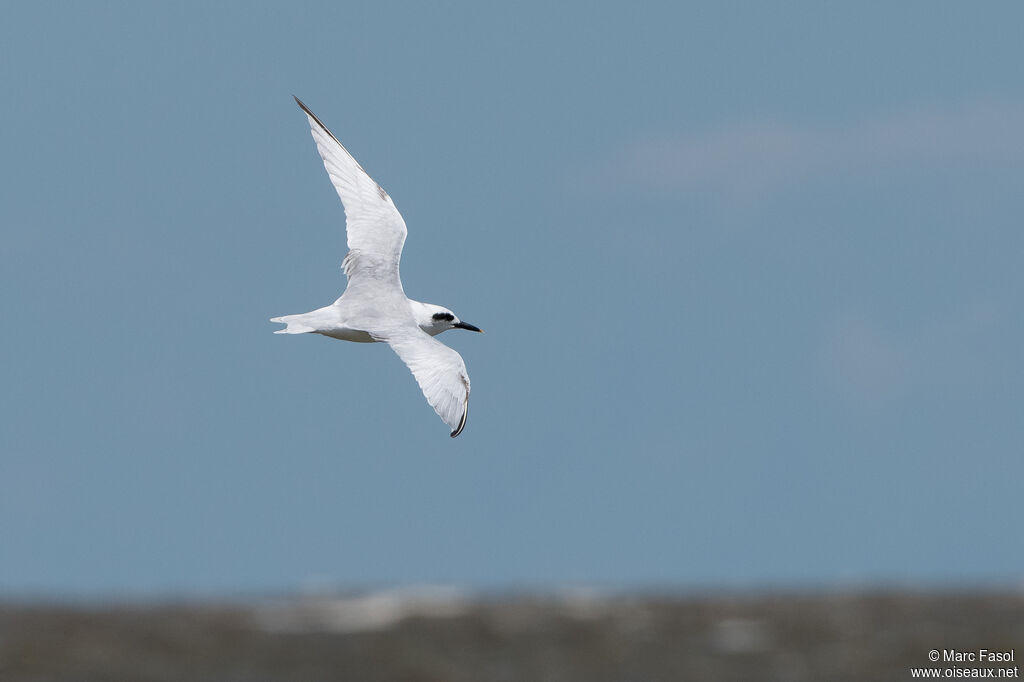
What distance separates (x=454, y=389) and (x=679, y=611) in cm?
5550

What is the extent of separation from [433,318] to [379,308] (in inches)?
41.7

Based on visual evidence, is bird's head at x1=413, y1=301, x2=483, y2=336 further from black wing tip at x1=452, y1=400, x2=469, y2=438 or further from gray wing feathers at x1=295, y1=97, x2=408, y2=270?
black wing tip at x1=452, y1=400, x2=469, y2=438

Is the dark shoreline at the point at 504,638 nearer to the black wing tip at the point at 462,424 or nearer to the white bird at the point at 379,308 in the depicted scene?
the white bird at the point at 379,308

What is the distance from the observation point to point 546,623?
62.8 meters

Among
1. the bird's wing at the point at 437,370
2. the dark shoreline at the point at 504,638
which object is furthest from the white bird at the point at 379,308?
the dark shoreline at the point at 504,638

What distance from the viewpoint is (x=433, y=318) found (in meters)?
19.7

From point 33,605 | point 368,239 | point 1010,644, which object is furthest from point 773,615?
point 368,239

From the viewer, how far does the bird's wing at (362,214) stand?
1988 centimetres

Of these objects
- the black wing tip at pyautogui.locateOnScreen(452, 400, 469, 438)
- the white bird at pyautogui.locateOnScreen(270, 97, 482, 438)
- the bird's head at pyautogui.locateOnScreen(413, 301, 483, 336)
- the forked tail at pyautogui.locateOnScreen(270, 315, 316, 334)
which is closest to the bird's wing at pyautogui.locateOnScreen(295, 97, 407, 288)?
the white bird at pyautogui.locateOnScreen(270, 97, 482, 438)

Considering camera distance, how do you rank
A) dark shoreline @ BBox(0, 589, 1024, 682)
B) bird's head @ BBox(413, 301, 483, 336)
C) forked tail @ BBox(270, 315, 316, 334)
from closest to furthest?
forked tail @ BBox(270, 315, 316, 334), bird's head @ BBox(413, 301, 483, 336), dark shoreline @ BBox(0, 589, 1024, 682)

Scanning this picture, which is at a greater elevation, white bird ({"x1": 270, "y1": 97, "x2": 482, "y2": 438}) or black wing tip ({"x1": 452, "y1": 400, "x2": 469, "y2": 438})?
white bird ({"x1": 270, "y1": 97, "x2": 482, "y2": 438})

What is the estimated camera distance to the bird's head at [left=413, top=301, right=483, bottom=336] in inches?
767

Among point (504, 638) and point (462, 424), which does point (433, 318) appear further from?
point (504, 638)

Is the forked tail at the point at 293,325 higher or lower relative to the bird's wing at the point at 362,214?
lower
